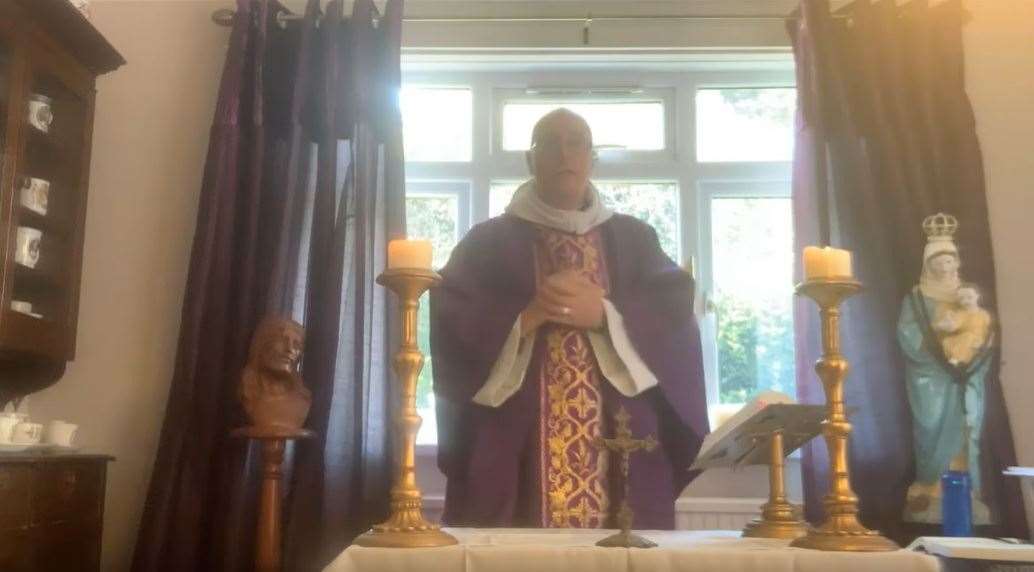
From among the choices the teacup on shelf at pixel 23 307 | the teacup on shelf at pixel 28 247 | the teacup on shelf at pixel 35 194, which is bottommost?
the teacup on shelf at pixel 23 307

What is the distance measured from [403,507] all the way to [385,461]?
1283 mm

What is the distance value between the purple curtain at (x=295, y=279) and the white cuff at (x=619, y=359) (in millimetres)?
830

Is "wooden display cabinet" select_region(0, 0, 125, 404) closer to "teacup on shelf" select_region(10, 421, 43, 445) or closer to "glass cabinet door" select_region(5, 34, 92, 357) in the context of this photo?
"glass cabinet door" select_region(5, 34, 92, 357)

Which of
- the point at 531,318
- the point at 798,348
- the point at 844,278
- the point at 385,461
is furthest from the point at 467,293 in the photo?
the point at 798,348

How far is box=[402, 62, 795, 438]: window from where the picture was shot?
3.32 metres

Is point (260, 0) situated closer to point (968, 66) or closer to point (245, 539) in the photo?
point (245, 539)

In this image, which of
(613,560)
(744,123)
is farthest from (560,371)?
(744,123)

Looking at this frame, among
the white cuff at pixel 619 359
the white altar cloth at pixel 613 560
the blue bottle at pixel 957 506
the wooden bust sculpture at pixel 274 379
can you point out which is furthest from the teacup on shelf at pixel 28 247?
the blue bottle at pixel 957 506

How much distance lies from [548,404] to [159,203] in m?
1.57

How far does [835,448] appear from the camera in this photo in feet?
5.31

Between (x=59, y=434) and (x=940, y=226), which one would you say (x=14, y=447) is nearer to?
(x=59, y=434)

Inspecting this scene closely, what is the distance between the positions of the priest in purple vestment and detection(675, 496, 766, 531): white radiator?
0.59 meters

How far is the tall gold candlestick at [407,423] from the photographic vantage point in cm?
158

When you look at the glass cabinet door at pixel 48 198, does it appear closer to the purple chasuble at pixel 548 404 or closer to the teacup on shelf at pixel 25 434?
the teacup on shelf at pixel 25 434
